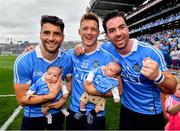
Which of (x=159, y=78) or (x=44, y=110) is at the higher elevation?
(x=159, y=78)

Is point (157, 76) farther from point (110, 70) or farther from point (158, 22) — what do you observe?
point (158, 22)

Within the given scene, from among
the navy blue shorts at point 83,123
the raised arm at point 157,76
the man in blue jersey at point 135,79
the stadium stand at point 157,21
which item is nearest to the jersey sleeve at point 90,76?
the man in blue jersey at point 135,79

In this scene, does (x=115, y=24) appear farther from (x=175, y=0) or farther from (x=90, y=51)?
(x=175, y=0)

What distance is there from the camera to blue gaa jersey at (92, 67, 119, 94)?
416cm

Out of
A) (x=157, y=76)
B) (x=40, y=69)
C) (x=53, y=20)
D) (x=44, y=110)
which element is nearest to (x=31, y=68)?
(x=40, y=69)

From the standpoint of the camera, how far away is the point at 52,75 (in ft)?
13.1

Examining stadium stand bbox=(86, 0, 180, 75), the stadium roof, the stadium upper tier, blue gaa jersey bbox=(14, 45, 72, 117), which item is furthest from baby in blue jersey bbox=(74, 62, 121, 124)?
the stadium roof

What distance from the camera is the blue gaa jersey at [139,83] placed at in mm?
4070

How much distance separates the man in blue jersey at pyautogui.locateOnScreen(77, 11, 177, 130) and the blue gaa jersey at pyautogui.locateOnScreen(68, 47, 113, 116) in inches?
5.5

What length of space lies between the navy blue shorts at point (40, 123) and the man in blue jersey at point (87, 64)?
0.57 ft

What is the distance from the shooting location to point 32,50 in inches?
166

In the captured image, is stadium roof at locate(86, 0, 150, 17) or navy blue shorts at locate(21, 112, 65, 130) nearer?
navy blue shorts at locate(21, 112, 65, 130)

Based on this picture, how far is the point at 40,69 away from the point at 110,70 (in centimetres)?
94

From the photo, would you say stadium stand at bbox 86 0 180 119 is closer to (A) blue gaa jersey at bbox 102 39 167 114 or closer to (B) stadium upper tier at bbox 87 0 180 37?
(B) stadium upper tier at bbox 87 0 180 37
